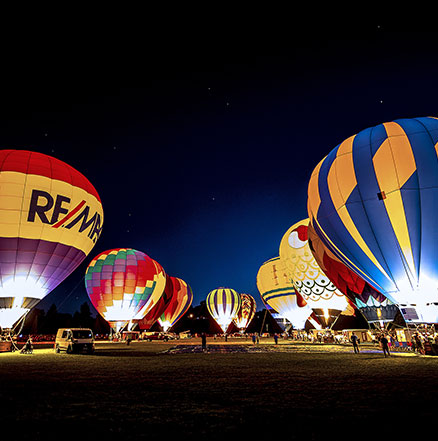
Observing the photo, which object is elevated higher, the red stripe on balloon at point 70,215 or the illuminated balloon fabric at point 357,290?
the red stripe on balloon at point 70,215

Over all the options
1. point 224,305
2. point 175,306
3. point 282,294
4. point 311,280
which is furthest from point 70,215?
point 224,305

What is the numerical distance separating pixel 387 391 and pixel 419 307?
939 centimetres

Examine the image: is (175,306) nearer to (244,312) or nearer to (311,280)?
(244,312)

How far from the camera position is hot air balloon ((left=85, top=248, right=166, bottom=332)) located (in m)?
29.4

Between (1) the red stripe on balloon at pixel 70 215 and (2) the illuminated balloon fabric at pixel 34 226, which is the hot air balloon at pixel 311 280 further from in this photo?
(1) the red stripe on balloon at pixel 70 215

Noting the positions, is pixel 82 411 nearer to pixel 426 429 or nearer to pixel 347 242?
pixel 426 429

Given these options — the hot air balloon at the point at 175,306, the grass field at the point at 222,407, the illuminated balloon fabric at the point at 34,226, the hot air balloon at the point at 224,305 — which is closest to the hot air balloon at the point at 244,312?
the hot air balloon at the point at 224,305

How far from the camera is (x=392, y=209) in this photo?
1384 cm

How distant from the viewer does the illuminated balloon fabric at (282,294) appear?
108 feet

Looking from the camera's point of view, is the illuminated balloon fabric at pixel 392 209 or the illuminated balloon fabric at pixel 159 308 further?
the illuminated balloon fabric at pixel 159 308

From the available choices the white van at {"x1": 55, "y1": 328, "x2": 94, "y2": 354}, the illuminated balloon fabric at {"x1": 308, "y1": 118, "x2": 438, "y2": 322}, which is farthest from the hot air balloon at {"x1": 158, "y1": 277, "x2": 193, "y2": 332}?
the illuminated balloon fabric at {"x1": 308, "y1": 118, "x2": 438, "y2": 322}

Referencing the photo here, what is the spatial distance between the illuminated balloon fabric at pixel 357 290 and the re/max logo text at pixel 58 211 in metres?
14.6

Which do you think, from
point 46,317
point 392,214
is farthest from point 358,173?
point 46,317

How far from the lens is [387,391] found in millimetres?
5594
